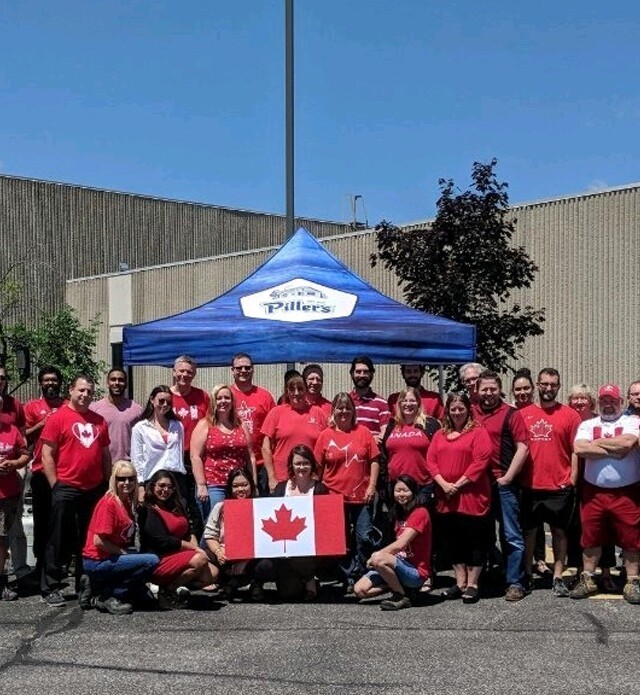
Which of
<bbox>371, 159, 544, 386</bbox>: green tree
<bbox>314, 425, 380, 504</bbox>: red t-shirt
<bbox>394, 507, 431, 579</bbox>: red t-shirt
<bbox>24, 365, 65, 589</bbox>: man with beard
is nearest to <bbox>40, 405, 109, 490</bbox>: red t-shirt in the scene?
<bbox>24, 365, 65, 589</bbox>: man with beard

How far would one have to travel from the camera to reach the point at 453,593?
357 inches

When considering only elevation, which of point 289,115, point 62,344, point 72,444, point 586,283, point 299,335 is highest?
point 289,115

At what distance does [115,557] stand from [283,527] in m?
1.27

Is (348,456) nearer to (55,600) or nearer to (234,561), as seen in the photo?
(234,561)

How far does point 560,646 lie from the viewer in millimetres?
7309

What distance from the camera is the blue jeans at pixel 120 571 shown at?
28.3 ft

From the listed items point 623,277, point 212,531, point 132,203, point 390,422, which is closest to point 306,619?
point 212,531

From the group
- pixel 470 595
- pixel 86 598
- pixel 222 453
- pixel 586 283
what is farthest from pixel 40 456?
pixel 586 283

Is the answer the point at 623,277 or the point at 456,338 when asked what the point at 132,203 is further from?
the point at 456,338

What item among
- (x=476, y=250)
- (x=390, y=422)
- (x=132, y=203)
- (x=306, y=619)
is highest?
(x=132, y=203)

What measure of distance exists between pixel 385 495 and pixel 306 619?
1676mm

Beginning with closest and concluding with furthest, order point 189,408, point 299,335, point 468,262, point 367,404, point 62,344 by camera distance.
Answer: point 189,408 → point 367,404 → point 299,335 → point 468,262 → point 62,344

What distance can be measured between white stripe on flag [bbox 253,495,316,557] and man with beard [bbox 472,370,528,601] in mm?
1469

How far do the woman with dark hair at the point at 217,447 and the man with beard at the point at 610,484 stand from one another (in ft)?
8.62
